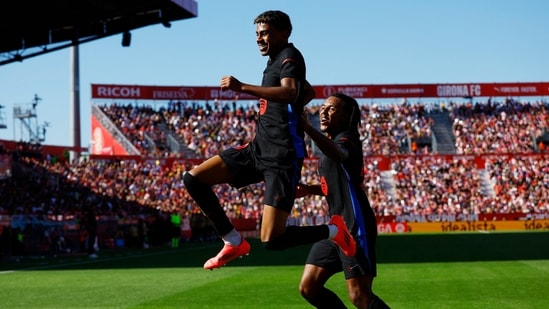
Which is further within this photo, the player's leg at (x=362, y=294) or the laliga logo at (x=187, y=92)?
the laliga logo at (x=187, y=92)

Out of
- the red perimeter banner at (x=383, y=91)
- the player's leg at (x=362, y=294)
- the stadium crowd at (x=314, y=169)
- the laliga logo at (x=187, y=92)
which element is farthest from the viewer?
the laliga logo at (x=187, y=92)

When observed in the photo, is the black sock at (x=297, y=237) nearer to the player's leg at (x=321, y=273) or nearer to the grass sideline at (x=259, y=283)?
the player's leg at (x=321, y=273)

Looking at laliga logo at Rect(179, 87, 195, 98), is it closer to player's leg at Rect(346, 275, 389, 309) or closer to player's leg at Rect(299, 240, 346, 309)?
player's leg at Rect(299, 240, 346, 309)

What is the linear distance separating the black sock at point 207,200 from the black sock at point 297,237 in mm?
559

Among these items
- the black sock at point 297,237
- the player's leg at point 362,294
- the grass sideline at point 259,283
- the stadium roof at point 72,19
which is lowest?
the grass sideline at point 259,283

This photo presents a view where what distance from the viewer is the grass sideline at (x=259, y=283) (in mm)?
12938

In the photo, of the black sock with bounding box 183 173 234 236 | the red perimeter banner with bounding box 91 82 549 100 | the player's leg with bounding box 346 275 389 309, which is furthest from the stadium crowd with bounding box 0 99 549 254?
the player's leg with bounding box 346 275 389 309

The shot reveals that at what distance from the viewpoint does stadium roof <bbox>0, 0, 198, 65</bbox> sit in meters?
34.1

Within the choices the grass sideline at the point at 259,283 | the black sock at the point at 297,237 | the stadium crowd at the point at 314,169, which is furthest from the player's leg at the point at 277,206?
the stadium crowd at the point at 314,169

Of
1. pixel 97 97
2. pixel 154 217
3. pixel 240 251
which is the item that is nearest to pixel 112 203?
pixel 154 217

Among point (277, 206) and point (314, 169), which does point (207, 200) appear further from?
point (314, 169)

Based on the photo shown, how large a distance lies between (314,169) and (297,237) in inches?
2027

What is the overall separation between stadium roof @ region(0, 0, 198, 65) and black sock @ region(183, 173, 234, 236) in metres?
27.3

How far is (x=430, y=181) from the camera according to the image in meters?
59.2
